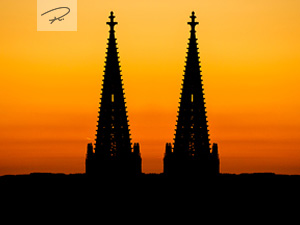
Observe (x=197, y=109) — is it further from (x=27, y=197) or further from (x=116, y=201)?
(x=27, y=197)

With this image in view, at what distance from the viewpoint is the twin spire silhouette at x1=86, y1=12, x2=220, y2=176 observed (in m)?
83.3

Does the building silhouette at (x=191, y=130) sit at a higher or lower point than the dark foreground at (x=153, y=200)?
higher

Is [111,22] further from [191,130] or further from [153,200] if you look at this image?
[153,200]

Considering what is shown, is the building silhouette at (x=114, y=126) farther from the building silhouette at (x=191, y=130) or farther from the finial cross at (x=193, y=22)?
the finial cross at (x=193, y=22)

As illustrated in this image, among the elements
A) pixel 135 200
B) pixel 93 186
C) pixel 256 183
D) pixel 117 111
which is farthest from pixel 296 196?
pixel 117 111

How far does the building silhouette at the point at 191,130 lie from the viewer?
273 ft

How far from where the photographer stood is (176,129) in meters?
83.6

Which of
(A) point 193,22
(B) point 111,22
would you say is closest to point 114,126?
(B) point 111,22

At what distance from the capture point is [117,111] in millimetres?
83500

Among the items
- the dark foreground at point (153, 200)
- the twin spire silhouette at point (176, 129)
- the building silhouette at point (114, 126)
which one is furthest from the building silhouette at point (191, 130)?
the dark foreground at point (153, 200)

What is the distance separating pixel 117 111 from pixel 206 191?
49.1 ft

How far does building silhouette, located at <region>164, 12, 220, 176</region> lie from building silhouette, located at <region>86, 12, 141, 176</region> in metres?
2.70

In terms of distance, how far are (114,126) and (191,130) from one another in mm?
5377

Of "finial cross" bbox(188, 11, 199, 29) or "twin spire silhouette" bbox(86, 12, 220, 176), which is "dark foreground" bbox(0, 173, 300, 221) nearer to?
"twin spire silhouette" bbox(86, 12, 220, 176)
